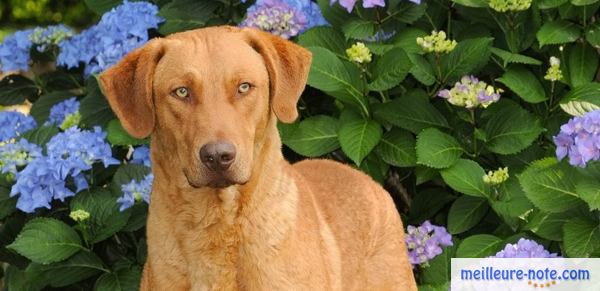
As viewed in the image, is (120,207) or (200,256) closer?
(200,256)

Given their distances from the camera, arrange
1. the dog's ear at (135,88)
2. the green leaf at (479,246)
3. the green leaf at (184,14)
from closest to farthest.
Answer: the dog's ear at (135,88)
the green leaf at (479,246)
the green leaf at (184,14)

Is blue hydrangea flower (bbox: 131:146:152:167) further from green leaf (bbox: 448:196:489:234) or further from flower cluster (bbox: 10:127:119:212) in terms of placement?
green leaf (bbox: 448:196:489:234)

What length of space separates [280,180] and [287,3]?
1909 mm

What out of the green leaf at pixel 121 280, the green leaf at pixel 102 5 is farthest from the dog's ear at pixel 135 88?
the green leaf at pixel 102 5

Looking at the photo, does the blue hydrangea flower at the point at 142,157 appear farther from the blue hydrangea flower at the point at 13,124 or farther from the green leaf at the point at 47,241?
the blue hydrangea flower at the point at 13,124

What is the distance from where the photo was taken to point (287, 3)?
19.0ft

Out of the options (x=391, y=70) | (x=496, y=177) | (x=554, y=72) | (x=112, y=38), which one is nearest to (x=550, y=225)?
(x=496, y=177)

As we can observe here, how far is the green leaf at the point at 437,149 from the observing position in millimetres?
5434

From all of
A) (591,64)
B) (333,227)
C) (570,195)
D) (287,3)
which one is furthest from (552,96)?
(333,227)

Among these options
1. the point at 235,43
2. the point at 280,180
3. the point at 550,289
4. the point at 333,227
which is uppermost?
the point at 235,43

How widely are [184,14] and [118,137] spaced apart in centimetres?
82

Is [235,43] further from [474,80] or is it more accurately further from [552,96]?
[552,96]

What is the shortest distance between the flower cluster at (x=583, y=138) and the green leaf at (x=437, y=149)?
77 centimetres

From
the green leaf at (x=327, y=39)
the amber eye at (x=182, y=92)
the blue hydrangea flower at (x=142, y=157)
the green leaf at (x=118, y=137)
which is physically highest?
the amber eye at (x=182, y=92)
